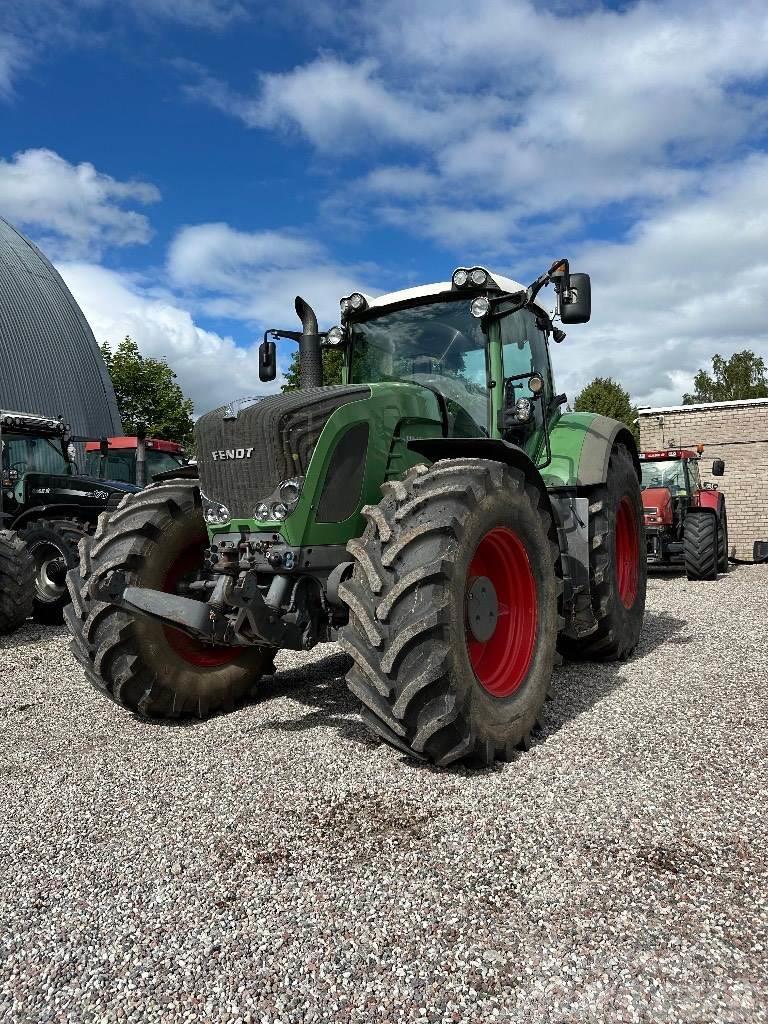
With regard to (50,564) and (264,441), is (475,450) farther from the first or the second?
(50,564)

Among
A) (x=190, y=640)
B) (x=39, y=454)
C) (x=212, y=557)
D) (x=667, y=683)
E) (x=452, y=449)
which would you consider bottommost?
(x=667, y=683)

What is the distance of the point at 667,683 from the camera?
4.92 metres

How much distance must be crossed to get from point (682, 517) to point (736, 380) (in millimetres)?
39795

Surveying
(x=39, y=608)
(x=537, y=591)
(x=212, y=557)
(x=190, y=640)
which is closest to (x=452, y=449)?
(x=537, y=591)

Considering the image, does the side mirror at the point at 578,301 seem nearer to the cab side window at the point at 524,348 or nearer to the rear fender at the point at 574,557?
the cab side window at the point at 524,348

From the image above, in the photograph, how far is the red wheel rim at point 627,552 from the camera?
6051 millimetres

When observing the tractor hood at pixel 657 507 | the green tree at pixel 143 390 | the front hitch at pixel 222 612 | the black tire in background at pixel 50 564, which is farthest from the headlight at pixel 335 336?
the green tree at pixel 143 390

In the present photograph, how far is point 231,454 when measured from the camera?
383 centimetres

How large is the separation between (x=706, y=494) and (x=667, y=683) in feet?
34.1

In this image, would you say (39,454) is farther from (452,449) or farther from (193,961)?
(193,961)

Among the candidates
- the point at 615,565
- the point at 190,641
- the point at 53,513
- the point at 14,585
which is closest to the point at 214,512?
the point at 190,641

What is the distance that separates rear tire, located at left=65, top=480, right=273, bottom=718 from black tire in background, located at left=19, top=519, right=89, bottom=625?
15.2ft

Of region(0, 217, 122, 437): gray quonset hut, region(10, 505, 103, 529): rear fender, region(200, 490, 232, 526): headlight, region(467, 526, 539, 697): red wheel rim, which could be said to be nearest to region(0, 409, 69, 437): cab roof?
region(10, 505, 103, 529): rear fender

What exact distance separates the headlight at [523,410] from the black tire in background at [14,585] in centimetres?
519
